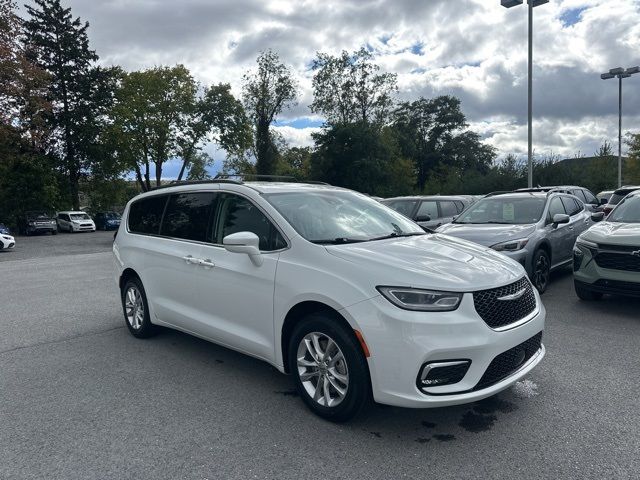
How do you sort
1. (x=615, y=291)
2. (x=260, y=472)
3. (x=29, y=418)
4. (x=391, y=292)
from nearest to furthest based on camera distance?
(x=260, y=472), (x=391, y=292), (x=29, y=418), (x=615, y=291)

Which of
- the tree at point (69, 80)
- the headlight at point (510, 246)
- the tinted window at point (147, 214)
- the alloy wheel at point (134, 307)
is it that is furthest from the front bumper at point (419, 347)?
the tree at point (69, 80)

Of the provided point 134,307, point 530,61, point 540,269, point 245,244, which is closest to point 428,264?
point 245,244

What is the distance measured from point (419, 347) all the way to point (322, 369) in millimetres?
799

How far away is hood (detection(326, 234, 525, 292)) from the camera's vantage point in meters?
3.24

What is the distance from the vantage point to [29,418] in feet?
12.2

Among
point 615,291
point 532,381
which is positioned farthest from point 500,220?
point 532,381

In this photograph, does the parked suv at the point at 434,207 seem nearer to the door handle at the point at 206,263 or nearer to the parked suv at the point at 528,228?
the parked suv at the point at 528,228

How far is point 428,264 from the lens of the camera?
11.3ft

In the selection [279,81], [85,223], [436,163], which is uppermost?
[279,81]

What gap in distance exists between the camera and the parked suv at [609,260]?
609 cm

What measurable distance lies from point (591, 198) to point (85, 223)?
38366 millimetres

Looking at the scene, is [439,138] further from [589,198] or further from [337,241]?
[337,241]

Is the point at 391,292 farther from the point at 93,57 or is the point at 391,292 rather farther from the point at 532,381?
the point at 93,57

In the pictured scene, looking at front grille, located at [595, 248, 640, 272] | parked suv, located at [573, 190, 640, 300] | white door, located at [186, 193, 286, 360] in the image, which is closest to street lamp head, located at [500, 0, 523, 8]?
parked suv, located at [573, 190, 640, 300]
